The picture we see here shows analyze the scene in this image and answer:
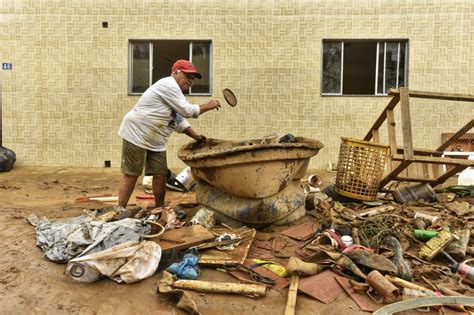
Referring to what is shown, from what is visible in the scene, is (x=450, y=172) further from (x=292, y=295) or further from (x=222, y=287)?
(x=222, y=287)

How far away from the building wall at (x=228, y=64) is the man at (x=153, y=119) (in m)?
4.46

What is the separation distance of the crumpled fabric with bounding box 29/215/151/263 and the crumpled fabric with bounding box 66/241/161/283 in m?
0.14

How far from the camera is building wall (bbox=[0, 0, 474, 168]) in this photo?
8.52 metres

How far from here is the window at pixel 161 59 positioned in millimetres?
8977

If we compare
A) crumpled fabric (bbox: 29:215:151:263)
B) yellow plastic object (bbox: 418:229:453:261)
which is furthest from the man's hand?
yellow plastic object (bbox: 418:229:453:261)

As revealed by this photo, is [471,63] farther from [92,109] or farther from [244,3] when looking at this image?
[92,109]

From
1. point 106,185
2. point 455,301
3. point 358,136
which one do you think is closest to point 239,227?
point 455,301

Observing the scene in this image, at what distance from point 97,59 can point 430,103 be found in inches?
281

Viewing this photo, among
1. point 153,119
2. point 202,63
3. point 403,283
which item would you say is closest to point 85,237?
point 153,119

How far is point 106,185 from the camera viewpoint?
23.9ft

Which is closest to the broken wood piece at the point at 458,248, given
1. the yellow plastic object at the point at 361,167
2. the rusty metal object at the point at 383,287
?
the rusty metal object at the point at 383,287

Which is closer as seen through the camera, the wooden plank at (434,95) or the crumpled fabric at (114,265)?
the crumpled fabric at (114,265)

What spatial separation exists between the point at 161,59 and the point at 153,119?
204 inches

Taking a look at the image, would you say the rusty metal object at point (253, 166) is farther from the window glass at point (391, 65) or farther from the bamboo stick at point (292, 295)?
the window glass at point (391, 65)
